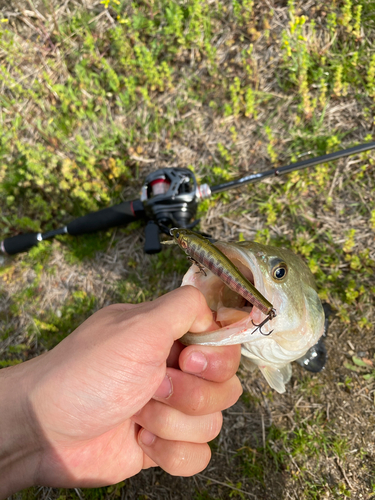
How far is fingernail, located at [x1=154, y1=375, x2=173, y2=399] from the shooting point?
7.39ft

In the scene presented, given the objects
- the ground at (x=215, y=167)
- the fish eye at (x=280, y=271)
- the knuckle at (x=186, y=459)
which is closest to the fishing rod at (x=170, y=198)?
the ground at (x=215, y=167)

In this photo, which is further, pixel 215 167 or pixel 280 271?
pixel 215 167

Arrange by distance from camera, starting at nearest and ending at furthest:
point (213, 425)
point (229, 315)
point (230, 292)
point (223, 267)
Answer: point (223, 267) → point (229, 315) → point (230, 292) → point (213, 425)

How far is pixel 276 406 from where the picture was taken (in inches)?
134

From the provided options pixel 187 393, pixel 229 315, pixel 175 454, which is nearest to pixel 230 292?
pixel 229 315

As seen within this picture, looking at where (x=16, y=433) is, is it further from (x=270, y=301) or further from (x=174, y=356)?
(x=270, y=301)

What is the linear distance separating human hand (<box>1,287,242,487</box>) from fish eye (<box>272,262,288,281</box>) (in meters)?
0.46

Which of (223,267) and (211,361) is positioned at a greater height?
(223,267)

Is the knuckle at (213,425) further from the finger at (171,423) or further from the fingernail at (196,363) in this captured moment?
the fingernail at (196,363)

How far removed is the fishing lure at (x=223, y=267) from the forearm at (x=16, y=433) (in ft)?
4.40

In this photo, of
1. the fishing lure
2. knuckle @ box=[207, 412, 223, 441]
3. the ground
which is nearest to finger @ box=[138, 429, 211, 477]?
knuckle @ box=[207, 412, 223, 441]

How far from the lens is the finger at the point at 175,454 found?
2371 millimetres

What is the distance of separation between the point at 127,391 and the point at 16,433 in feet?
2.49

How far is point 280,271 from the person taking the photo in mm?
2035
